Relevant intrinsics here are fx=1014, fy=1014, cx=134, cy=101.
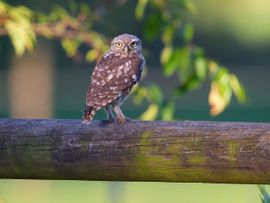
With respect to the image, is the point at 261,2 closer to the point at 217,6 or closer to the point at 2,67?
the point at 217,6

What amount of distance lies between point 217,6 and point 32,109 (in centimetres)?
708

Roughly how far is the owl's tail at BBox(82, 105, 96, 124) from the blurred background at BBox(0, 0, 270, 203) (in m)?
4.78

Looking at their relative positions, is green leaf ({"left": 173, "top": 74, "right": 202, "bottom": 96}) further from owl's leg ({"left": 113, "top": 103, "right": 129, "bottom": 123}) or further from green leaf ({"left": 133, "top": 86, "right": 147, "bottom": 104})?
owl's leg ({"left": 113, "top": 103, "right": 129, "bottom": 123})

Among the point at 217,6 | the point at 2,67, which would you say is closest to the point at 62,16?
the point at 2,67

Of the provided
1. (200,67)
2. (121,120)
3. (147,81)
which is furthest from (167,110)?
(147,81)

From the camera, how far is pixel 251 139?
111 inches

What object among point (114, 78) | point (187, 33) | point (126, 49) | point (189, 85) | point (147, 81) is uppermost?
point (147, 81)

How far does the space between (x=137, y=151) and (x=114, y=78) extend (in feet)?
3.48

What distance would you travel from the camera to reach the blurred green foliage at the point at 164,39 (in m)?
4.47

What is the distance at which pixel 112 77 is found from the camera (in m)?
3.98

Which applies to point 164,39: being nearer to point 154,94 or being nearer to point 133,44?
point 154,94

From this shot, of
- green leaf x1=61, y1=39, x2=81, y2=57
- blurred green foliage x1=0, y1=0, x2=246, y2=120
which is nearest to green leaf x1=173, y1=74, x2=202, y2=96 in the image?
blurred green foliage x1=0, y1=0, x2=246, y2=120

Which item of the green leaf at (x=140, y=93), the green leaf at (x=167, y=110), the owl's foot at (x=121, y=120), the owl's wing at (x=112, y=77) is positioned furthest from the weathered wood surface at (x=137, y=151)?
the green leaf at (x=140, y=93)

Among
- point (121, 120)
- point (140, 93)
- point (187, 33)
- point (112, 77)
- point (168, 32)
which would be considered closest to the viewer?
point (121, 120)
